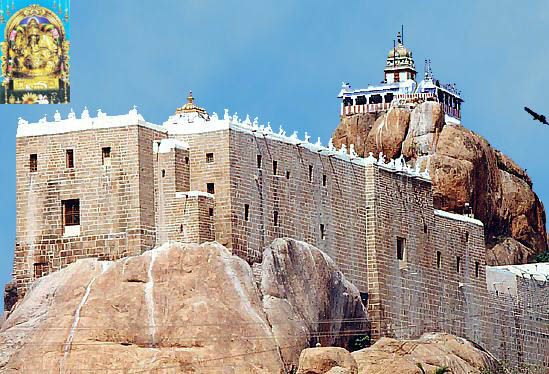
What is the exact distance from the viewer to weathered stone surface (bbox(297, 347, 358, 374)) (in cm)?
7694

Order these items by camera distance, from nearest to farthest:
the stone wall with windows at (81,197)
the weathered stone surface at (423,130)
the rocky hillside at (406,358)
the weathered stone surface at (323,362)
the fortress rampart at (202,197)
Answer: the weathered stone surface at (323,362) < the rocky hillside at (406,358) < the stone wall with windows at (81,197) < the fortress rampart at (202,197) < the weathered stone surface at (423,130)

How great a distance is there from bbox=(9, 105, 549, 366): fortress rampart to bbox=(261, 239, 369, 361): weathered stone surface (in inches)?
42.8

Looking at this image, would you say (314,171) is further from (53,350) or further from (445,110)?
(445,110)

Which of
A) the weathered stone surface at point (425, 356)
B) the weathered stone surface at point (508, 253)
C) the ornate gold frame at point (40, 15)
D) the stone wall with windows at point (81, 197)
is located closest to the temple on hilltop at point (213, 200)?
the stone wall with windows at point (81, 197)

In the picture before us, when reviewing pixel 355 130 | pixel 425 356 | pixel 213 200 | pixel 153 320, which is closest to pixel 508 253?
pixel 355 130

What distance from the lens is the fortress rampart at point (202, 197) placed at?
8006 cm

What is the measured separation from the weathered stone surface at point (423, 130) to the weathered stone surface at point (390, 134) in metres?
0.52

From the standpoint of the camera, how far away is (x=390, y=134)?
10856cm

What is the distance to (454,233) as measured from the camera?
98812 mm

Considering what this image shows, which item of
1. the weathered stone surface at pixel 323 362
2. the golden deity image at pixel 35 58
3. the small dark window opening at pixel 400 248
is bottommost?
the weathered stone surface at pixel 323 362

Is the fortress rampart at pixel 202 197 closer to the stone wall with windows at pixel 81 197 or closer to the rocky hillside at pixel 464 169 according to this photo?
the stone wall with windows at pixel 81 197

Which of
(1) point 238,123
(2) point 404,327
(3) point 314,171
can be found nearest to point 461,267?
(2) point 404,327

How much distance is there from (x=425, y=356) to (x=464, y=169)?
2292cm

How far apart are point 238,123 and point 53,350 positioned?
13253mm
